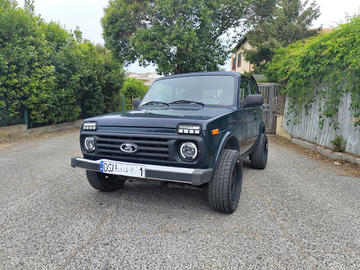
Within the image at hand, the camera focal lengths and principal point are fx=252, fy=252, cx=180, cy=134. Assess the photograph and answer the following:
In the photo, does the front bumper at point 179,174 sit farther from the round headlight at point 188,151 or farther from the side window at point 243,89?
the side window at point 243,89

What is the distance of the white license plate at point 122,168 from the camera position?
2.62m

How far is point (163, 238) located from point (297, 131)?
7273mm

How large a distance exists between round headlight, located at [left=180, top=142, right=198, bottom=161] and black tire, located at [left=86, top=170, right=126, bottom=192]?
117 cm

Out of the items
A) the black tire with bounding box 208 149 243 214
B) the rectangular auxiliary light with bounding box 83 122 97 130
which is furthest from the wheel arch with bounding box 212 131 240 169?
the rectangular auxiliary light with bounding box 83 122 97 130

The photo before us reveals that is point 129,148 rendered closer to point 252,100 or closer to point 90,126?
point 90,126

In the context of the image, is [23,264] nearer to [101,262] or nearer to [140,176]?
[101,262]

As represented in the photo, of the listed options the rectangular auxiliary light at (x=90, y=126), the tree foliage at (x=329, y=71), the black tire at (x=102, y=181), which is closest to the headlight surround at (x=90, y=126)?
the rectangular auxiliary light at (x=90, y=126)

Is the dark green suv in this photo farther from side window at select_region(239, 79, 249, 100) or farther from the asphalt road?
the asphalt road

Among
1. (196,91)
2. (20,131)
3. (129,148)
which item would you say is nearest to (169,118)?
(129,148)

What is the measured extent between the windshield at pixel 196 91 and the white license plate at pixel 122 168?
1272 mm

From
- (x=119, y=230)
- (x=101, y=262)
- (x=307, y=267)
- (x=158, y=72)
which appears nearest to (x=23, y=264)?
(x=101, y=262)

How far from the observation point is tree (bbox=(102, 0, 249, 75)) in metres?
13.0

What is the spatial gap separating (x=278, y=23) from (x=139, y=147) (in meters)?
18.1

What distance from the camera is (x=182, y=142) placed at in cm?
257
